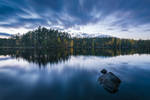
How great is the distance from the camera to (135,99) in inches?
388

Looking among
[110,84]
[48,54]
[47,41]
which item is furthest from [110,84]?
[47,41]

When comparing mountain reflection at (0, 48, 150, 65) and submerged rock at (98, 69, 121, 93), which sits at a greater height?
mountain reflection at (0, 48, 150, 65)

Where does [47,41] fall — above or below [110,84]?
above

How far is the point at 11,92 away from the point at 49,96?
5.64 m

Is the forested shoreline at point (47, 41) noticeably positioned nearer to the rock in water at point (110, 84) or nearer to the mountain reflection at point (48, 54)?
the mountain reflection at point (48, 54)

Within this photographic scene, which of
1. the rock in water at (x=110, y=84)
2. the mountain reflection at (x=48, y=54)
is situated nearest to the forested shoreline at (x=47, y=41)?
the mountain reflection at (x=48, y=54)

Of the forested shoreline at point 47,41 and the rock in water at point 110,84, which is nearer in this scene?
the rock in water at point 110,84

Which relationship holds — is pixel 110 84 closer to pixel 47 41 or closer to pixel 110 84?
pixel 110 84

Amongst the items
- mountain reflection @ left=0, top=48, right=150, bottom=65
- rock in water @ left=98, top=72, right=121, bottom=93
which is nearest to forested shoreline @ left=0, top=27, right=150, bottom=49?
mountain reflection @ left=0, top=48, right=150, bottom=65

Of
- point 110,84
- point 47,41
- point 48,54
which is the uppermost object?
point 47,41

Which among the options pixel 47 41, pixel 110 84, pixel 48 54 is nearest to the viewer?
pixel 110 84

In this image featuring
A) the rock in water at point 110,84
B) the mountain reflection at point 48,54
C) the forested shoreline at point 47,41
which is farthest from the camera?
the forested shoreline at point 47,41

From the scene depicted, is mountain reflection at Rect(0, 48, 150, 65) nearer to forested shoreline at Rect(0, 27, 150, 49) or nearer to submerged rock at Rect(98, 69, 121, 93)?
submerged rock at Rect(98, 69, 121, 93)

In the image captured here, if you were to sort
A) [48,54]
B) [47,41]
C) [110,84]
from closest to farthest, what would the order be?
1. [110,84]
2. [48,54]
3. [47,41]
